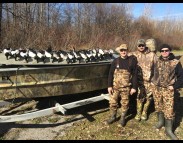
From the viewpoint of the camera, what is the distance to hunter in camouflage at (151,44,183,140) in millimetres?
4883

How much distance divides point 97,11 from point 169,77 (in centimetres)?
1276

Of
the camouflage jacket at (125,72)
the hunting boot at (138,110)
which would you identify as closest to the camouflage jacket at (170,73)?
the camouflage jacket at (125,72)

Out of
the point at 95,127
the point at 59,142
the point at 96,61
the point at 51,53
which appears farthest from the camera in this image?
the point at 96,61

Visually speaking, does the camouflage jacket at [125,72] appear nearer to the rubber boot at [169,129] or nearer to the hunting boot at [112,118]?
the hunting boot at [112,118]

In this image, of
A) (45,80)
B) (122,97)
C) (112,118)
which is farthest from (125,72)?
(45,80)

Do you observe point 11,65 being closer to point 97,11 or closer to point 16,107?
point 16,107

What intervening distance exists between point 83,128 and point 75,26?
1188 cm

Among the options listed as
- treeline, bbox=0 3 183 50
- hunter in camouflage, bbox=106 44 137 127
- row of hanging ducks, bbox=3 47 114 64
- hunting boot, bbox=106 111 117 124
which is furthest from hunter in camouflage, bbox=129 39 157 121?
treeline, bbox=0 3 183 50

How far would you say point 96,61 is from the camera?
6656 mm

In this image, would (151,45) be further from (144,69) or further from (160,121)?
(160,121)

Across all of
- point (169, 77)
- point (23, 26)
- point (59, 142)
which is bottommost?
point (59, 142)

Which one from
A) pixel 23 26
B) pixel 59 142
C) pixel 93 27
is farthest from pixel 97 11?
pixel 59 142

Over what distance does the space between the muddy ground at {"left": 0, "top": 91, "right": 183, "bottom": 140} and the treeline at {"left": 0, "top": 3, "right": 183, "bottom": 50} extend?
5.80m

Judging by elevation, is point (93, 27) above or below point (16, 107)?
above
